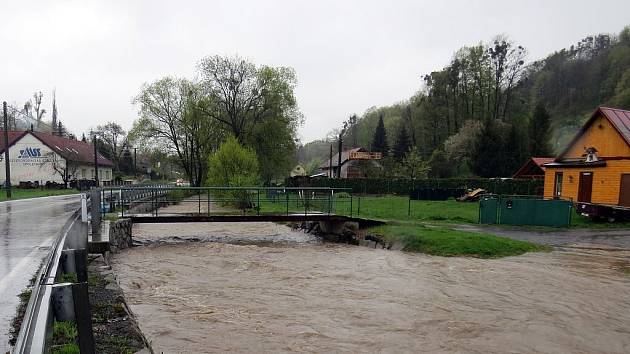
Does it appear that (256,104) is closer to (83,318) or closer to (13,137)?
(13,137)

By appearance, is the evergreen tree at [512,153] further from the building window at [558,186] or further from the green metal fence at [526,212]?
the green metal fence at [526,212]

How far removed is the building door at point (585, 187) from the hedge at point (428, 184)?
981 cm

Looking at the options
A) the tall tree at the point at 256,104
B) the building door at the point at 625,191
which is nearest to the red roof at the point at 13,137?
the tall tree at the point at 256,104

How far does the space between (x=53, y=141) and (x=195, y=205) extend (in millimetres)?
31654

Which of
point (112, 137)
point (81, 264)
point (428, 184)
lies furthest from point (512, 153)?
point (112, 137)

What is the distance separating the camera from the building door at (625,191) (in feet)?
76.3

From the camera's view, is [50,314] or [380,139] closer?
[50,314]

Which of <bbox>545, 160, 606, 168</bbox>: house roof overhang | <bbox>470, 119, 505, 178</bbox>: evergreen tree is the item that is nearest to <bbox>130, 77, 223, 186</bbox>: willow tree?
<bbox>470, 119, 505, 178</bbox>: evergreen tree

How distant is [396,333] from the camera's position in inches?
303

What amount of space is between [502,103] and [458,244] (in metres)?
47.5

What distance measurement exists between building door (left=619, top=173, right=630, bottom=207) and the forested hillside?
73.5ft

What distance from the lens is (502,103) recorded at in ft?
189

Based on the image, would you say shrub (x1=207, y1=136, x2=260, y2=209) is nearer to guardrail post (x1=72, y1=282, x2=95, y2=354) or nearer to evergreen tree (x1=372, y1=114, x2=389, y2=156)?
guardrail post (x1=72, y1=282, x2=95, y2=354)

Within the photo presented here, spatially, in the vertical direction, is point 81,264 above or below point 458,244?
above
